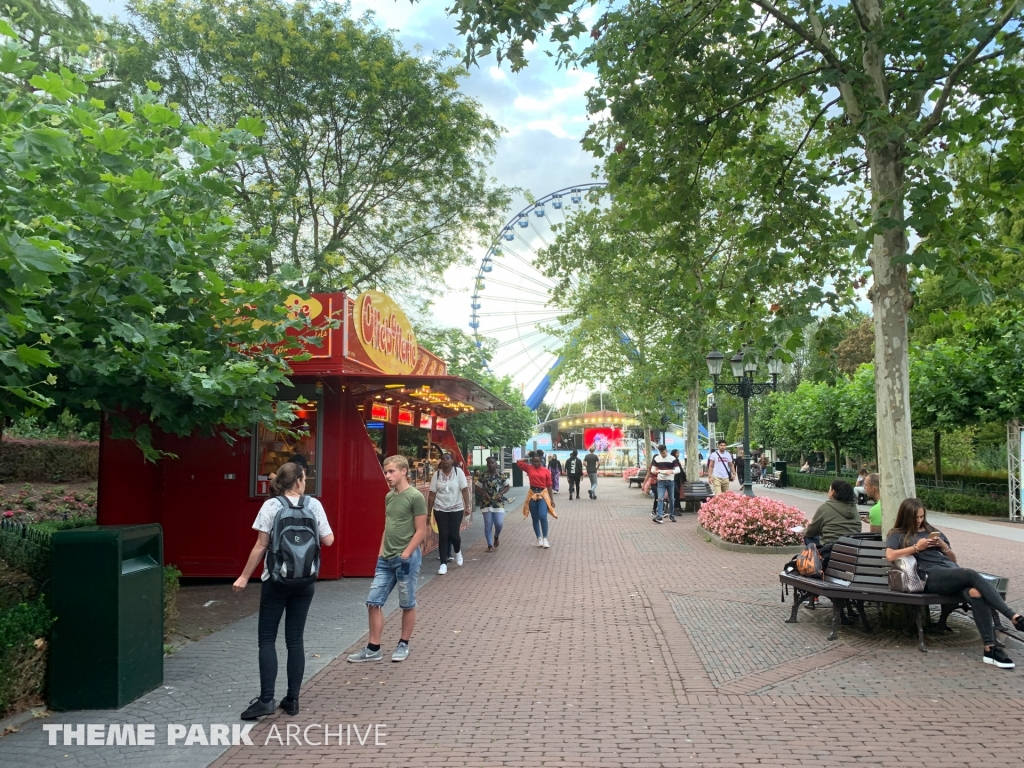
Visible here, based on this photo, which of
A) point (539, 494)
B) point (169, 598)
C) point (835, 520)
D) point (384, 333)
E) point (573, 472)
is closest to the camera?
point (169, 598)

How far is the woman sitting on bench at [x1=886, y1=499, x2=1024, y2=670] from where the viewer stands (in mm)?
6375

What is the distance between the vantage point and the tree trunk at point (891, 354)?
7.70 metres

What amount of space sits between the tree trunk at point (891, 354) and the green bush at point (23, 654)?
281 inches

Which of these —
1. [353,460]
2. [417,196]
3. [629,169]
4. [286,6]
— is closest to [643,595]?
[353,460]

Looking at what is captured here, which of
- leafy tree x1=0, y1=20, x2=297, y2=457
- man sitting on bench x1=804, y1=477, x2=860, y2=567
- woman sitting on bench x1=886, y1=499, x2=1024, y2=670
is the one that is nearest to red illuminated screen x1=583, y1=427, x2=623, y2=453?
man sitting on bench x1=804, y1=477, x2=860, y2=567

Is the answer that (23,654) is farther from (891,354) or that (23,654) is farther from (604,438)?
(604,438)

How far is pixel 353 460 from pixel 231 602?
7.98ft

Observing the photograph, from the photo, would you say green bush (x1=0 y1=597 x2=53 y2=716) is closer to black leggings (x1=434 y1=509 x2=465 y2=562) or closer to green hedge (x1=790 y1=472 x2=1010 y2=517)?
black leggings (x1=434 y1=509 x2=465 y2=562)

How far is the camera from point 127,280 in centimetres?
605

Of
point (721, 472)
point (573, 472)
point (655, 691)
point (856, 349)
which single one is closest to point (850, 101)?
point (655, 691)

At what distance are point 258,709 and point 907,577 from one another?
534 centimetres

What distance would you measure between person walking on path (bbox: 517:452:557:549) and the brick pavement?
159 inches

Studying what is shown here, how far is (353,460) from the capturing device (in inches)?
432

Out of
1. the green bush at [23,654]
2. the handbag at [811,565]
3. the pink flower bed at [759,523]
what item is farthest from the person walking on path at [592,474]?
the green bush at [23,654]
